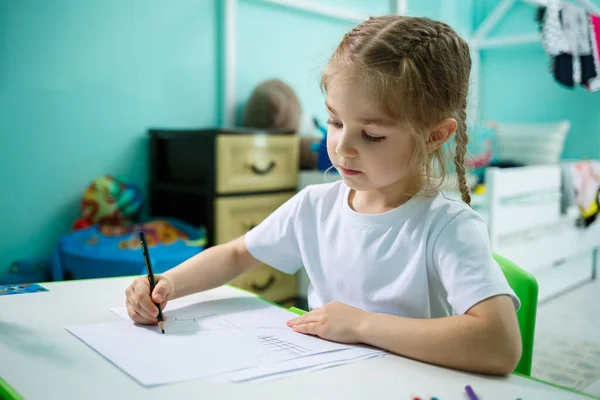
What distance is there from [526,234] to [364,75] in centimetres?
190

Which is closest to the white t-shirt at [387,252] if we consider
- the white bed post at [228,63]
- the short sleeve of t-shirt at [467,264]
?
the short sleeve of t-shirt at [467,264]

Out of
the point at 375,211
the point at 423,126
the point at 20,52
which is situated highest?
the point at 20,52

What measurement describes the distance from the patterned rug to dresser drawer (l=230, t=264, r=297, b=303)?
34.2 inches

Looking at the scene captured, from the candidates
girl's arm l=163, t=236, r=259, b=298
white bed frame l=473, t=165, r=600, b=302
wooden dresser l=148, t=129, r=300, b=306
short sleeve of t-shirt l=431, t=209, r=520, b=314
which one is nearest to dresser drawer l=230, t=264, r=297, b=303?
wooden dresser l=148, t=129, r=300, b=306

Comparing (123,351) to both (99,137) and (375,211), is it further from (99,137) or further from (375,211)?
(99,137)

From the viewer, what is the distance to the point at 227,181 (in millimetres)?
1971

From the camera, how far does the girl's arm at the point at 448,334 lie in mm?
581

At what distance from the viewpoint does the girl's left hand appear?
64 centimetres

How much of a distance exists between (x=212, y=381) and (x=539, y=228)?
7.29ft

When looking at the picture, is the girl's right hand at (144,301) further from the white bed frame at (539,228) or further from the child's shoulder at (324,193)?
Result: the white bed frame at (539,228)

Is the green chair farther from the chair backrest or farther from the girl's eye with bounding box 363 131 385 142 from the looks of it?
the girl's eye with bounding box 363 131 385 142

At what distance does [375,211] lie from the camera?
807 mm

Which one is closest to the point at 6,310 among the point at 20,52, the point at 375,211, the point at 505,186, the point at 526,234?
the point at 375,211

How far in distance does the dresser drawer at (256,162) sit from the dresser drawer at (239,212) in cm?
3
